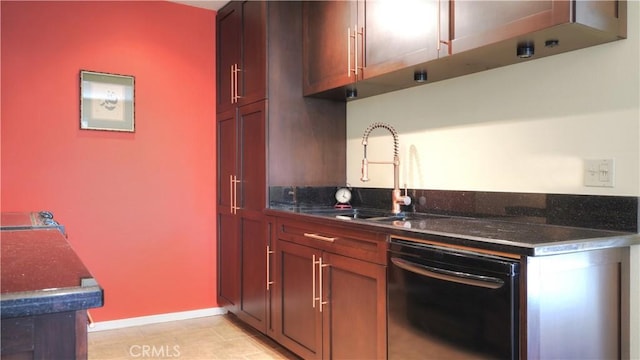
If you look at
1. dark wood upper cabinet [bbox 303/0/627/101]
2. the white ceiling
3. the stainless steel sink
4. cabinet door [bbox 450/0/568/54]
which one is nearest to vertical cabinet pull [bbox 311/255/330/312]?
the stainless steel sink

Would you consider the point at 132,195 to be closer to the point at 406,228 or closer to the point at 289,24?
the point at 289,24

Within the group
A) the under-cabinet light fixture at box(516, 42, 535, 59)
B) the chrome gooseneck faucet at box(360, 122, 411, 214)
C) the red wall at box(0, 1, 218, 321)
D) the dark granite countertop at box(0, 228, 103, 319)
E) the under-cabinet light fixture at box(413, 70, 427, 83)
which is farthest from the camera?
the red wall at box(0, 1, 218, 321)

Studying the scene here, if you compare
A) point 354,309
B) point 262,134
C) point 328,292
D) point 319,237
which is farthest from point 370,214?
point 262,134

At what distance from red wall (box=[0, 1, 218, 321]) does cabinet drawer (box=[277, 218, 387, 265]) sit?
1220mm

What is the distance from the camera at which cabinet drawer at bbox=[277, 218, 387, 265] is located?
1.99 meters

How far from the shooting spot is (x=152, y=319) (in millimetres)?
3508

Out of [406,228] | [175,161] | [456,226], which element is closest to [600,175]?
[456,226]

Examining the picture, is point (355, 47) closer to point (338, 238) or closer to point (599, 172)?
point (338, 238)

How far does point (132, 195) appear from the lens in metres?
3.43

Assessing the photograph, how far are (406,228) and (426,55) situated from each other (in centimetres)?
75

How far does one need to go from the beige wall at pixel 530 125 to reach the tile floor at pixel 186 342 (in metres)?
1.31

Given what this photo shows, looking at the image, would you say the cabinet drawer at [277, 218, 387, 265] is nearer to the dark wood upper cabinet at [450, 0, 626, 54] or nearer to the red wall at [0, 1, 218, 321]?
the dark wood upper cabinet at [450, 0, 626, 54]

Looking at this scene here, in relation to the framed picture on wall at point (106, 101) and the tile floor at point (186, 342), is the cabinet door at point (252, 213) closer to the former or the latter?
the tile floor at point (186, 342)

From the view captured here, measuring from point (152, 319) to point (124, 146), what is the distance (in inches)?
49.7
